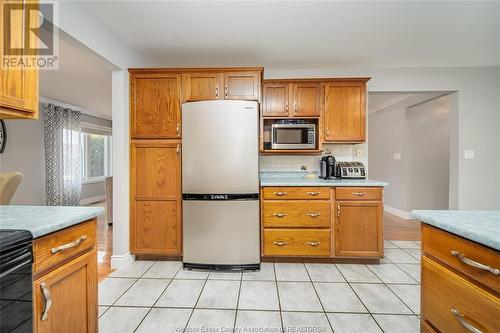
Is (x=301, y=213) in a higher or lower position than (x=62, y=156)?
lower

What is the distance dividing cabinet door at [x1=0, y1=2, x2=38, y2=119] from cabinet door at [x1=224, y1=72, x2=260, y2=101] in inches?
64.7

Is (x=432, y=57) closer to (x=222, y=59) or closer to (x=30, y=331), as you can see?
(x=222, y=59)

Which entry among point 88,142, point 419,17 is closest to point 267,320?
point 419,17

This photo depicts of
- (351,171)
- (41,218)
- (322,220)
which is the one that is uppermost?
(351,171)

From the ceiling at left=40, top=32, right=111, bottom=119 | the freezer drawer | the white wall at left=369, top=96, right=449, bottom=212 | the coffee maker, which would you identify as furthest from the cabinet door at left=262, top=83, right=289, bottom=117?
the white wall at left=369, top=96, right=449, bottom=212

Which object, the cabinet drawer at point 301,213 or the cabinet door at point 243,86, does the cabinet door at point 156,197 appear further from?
the cabinet drawer at point 301,213

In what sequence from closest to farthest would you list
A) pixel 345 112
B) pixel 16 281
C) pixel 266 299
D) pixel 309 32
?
pixel 16 281
pixel 266 299
pixel 309 32
pixel 345 112

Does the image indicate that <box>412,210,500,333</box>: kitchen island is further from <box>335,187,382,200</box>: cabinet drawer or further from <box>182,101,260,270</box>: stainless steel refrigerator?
<box>182,101,260,270</box>: stainless steel refrigerator

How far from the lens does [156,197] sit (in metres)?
2.47

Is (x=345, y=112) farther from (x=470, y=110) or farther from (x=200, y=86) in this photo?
(x=470, y=110)

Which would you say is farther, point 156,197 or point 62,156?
point 62,156

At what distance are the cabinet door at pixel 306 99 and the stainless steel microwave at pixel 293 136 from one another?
16 cm

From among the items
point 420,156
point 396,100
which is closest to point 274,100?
point 396,100

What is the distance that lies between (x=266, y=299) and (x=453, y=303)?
130 centimetres
